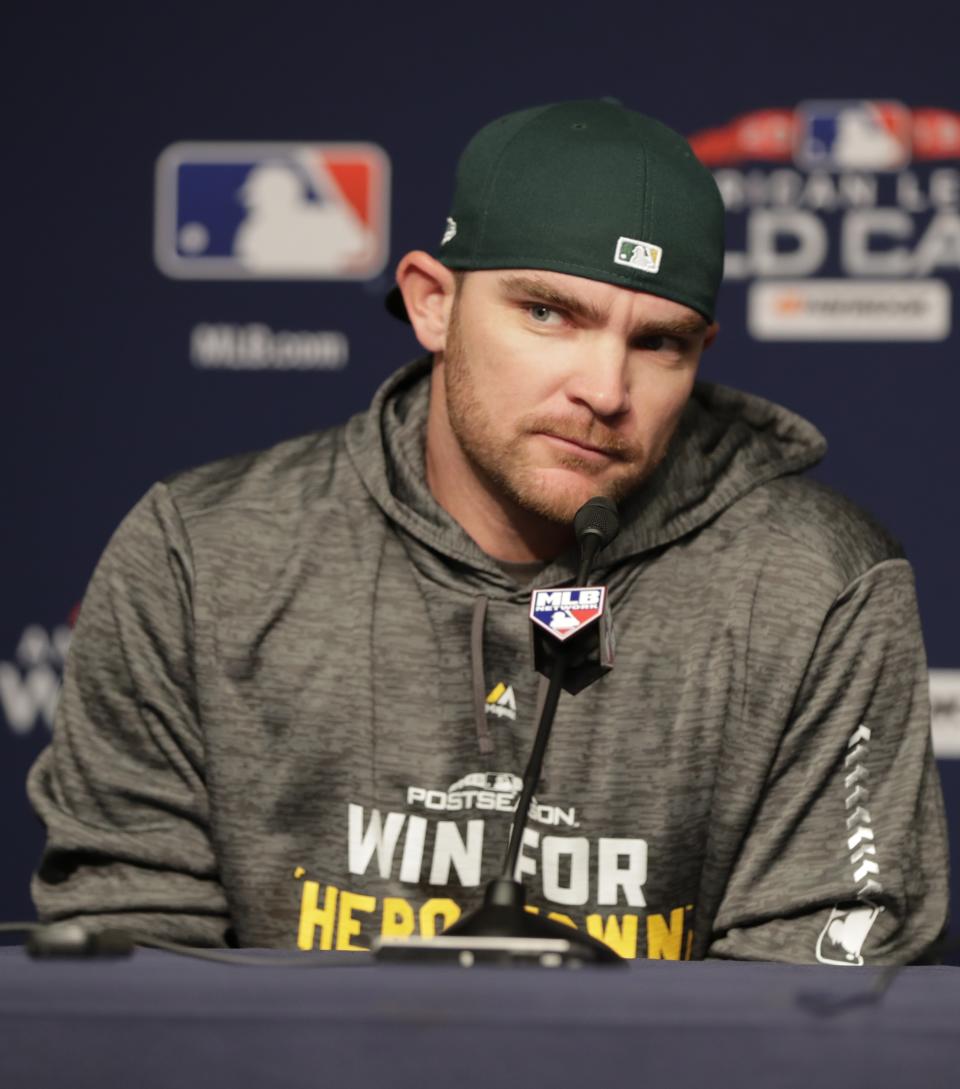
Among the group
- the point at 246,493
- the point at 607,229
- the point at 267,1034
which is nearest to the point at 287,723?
the point at 246,493

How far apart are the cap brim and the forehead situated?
21 cm

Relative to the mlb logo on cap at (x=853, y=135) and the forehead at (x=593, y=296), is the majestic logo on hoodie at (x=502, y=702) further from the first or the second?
the mlb logo on cap at (x=853, y=135)

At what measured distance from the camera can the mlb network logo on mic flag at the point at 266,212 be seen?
2.22m

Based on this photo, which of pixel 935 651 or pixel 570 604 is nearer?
pixel 570 604

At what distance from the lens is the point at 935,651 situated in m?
2.11

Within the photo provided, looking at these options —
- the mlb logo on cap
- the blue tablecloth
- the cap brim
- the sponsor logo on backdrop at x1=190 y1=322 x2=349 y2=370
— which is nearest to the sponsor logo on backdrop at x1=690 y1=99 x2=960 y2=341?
the mlb logo on cap

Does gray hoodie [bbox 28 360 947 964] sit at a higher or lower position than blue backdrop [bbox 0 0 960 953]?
lower

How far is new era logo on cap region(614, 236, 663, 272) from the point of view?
1390 millimetres

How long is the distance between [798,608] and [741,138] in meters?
0.92

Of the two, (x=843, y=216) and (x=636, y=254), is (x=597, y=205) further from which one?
(x=843, y=216)

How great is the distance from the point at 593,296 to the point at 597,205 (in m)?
0.08

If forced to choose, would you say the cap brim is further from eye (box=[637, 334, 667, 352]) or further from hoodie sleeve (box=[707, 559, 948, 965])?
hoodie sleeve (box=[707, 559, 948, 965])

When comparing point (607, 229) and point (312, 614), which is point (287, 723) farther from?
point (607, 229)

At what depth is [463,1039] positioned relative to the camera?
686 millimetres
